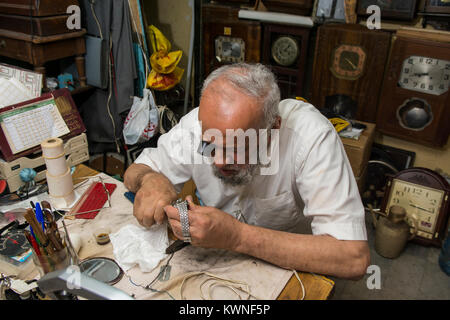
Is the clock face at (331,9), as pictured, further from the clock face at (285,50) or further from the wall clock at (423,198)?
the wall clock at (423,198)

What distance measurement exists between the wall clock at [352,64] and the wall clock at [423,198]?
0.53m

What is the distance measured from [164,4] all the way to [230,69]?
2735 millimetres

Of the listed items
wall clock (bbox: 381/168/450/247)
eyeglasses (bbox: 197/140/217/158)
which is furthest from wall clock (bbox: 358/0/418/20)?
eyeglasses (bbox: 197/140/217/158)

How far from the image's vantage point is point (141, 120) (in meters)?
2.98

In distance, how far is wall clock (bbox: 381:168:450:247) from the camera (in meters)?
2.54

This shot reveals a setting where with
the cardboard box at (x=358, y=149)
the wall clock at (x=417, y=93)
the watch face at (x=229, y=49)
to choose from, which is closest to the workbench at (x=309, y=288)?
the cardboard box at (x=358, y=149)

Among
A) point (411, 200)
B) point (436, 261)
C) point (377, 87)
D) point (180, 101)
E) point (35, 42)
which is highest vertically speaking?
point (35, 42)

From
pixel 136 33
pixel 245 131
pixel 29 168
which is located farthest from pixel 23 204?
pixel 136 33

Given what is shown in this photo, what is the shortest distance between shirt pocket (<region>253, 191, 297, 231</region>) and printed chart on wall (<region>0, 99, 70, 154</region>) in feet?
3.44

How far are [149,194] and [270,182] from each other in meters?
0.50

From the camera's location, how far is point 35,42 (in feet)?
7.86

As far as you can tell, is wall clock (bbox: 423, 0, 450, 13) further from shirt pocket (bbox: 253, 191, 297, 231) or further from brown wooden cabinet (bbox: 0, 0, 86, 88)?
brown wooden cabinet (bbox: 0, 0, 86, 88)

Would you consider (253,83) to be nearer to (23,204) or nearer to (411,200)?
(23,204)

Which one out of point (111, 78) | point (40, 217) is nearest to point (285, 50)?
point (111, 78)
